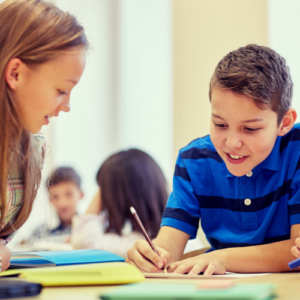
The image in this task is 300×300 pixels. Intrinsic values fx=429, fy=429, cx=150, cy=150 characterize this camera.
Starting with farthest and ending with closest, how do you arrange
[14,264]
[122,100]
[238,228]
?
1. [122,100]
2. [238,228]
3. [14,264]

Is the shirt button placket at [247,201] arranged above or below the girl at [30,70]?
below

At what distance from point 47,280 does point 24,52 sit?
480mm

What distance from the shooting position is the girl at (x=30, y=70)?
2.87ft

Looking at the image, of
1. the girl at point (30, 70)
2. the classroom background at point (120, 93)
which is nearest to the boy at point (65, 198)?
the classroom background at point (120, 93)

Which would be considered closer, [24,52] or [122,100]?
[24,52]

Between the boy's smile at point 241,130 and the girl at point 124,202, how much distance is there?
849 millimetres

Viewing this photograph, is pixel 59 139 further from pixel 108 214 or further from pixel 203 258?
pixel 203 258

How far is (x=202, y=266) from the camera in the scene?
859 millimetres

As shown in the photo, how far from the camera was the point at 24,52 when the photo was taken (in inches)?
34.5

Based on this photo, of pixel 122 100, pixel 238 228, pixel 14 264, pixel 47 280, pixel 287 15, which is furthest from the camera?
pixel 122 100

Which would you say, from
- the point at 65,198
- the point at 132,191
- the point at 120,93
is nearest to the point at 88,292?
the point at 132,191

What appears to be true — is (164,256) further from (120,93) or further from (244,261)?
(120,93)

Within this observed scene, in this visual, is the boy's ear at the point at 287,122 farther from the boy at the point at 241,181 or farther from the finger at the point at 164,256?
the finger at the point at 164,256

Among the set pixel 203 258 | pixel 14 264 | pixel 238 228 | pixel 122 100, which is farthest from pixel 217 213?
pixel 122 100
